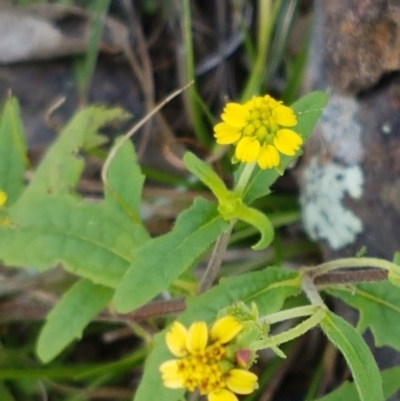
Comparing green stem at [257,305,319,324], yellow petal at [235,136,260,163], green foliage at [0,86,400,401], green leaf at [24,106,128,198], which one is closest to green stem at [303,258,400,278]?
green foliage at [0,86,400,401]

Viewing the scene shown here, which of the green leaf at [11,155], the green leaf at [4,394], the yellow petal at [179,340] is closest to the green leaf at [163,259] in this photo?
the yellow petal at [179,340]

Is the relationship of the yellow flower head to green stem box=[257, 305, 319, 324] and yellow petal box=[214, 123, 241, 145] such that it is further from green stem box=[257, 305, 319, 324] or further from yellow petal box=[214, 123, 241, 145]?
yellow petal box=[214, 123, 241, 145]

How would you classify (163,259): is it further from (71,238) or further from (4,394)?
(4,394)

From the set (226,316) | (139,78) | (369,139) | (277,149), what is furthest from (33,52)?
(226,316)

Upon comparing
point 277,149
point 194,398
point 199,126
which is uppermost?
point 277,149

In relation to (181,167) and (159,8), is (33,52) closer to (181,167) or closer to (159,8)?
(159,8)

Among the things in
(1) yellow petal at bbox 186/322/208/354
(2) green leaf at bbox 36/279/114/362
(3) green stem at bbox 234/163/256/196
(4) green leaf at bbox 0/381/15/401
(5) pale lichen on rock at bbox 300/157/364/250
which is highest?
(3) green stem at bbox 234/163/256/196

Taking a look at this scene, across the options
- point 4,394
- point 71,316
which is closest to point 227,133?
point 71,316
